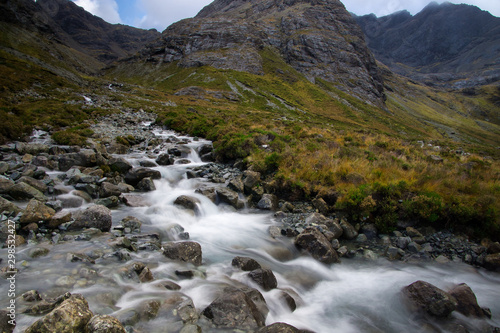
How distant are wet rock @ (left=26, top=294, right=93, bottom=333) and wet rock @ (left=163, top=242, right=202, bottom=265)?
286 centimetres

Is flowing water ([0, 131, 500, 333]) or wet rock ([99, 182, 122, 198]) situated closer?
flowing water ([0, 131, 500, 333])

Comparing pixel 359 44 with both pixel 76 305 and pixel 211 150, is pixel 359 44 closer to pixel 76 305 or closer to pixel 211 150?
pixel 211 150

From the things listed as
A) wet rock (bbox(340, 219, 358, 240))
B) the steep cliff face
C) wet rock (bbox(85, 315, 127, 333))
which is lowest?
wet rock (bbox(340, 219, 358, 240))

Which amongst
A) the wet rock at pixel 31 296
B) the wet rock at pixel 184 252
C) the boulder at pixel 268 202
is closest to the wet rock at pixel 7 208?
the wet rock at pixel 31 296

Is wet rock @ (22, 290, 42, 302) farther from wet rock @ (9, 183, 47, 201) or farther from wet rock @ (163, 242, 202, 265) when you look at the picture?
wet rock @ (9, 183, 47, 201)

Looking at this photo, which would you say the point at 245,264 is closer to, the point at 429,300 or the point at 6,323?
the point at 429,300

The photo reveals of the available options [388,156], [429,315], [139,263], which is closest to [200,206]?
[139,263]

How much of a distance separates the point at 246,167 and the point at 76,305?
1139 centimetres

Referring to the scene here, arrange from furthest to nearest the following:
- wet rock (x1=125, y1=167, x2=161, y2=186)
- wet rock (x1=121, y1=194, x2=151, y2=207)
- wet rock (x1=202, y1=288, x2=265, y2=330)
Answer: wet rock (x1=125, y1=167, x2=161, y2=186) < wet rock (x1=121, y1=194, x2=151, y2=207) < wet rock (x1=202, y1=288, x2=265, y2=330)

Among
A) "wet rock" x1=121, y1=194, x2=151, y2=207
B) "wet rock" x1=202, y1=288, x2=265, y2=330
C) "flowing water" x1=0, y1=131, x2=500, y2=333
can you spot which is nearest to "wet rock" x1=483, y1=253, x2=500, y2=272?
"flowing water" x1=0, y1=131, x2=500, y2=333

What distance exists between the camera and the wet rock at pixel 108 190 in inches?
375

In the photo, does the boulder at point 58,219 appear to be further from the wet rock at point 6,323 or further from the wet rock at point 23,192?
the wet rock at point 6,323

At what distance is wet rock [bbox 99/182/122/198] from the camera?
375 inches

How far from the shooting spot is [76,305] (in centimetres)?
371
